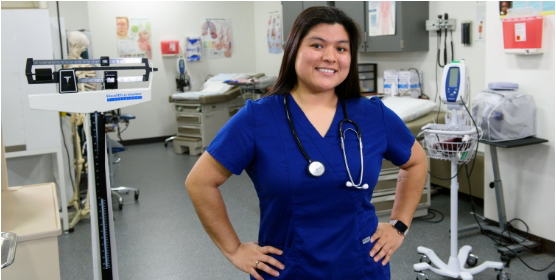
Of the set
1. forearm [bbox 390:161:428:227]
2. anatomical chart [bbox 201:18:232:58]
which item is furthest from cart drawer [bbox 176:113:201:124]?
forearm [bbox 390:161:428:227]

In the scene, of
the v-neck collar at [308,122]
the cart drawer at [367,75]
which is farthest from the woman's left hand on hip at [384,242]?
the cart drawer at [367,75]

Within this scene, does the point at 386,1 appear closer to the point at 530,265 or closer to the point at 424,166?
the point at 530,265

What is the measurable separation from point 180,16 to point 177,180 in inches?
120

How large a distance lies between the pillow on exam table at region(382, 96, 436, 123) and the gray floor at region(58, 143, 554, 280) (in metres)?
0.76

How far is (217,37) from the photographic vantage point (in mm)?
7516

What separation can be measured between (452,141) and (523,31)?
0.80 m

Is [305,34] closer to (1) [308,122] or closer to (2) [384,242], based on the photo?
(1) [308,122]

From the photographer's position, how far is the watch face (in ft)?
5.02

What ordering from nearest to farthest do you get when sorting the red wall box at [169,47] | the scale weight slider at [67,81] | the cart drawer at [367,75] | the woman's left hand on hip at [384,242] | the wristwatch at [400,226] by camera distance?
the woman's left hand on hip at [384,242]
the wristwatch at [400,226]
the scale weight slider at [67,81]
the cart drawer at [367,75]
the red wall box at [169,47]

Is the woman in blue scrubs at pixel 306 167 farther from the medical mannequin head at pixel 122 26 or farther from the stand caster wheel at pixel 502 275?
the medical mannequin head at pixel 122 26

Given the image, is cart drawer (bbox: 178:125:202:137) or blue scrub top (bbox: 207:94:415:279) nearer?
blue scrub top (bbox: 207:94:415:279)

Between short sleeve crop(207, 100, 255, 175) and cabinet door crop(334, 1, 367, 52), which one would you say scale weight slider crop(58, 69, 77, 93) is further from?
cabinet door crop(334, 1, 367, 52)

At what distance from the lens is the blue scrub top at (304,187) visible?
130cm

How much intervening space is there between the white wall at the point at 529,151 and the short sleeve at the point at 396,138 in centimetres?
185
